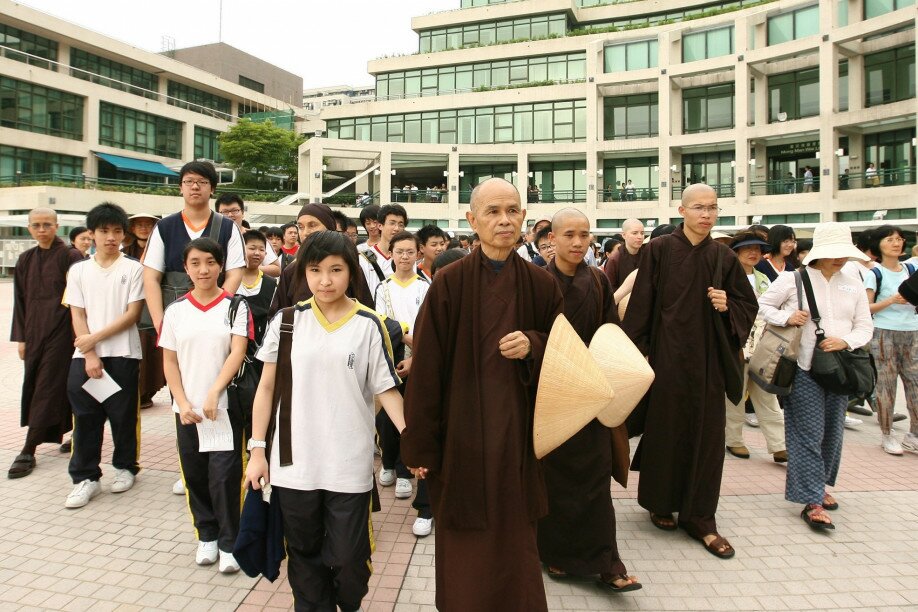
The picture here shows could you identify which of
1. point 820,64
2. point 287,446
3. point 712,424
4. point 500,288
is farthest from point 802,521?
point 820,64

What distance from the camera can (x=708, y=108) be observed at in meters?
33.9

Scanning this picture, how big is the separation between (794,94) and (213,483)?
3565 centimetres

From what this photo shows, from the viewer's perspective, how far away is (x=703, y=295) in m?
3.99

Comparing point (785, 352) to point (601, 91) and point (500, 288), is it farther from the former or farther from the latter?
point (601, 91)

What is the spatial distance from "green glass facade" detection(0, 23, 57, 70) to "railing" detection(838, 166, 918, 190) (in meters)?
46.0

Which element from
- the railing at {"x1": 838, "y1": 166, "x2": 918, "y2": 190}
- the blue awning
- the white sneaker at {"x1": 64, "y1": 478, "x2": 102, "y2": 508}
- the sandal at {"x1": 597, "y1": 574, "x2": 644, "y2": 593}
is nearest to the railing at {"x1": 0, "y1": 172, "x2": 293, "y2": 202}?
the blue awning

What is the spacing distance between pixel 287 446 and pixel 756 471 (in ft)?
14.8

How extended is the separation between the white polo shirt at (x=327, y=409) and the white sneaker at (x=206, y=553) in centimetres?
125

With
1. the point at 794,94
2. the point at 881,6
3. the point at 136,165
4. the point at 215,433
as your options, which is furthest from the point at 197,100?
the point at 215,433

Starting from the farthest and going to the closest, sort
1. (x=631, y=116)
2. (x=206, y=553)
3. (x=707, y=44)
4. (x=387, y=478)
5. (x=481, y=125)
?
(x=481, y=125)
(x=631, y=116)
(x=707, y=44)
(x=387, y=478)
(x=206, y=553)

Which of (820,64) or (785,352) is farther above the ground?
(820,64)

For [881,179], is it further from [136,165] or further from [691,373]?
[136,165]

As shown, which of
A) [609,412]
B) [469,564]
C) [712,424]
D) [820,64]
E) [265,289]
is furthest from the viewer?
[820,64]

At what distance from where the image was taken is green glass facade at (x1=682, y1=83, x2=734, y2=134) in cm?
3338
